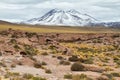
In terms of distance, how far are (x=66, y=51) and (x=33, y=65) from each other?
1964 centimetres

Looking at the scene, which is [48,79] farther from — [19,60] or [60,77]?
[19,60]

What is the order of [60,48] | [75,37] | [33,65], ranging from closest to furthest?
[33,65] < [60,48] < [75,37]

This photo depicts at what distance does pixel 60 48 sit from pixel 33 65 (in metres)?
25.1

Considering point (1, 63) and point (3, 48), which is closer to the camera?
point (1, 63)

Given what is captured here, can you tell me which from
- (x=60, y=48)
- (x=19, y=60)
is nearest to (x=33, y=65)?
(x=19, y=60)

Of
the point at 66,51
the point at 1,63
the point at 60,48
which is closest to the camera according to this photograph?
the point at 1,63

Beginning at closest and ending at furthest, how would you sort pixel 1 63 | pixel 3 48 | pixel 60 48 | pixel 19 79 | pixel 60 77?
pixel 19 79, pixel 60 77, pixel 1 63, pixel 3 48, pixel 60 48

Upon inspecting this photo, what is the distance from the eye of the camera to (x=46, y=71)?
30328 mm

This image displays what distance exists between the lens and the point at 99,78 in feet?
85.5

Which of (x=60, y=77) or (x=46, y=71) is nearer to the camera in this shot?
(x=60, y=77)

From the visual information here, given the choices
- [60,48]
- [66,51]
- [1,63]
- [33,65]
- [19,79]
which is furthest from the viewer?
[60,48]

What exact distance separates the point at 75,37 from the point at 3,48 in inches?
2294

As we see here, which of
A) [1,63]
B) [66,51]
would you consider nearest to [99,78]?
[1,63]

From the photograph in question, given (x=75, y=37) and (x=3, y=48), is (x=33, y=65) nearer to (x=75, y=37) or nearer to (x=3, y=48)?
(x=3, y=48)
